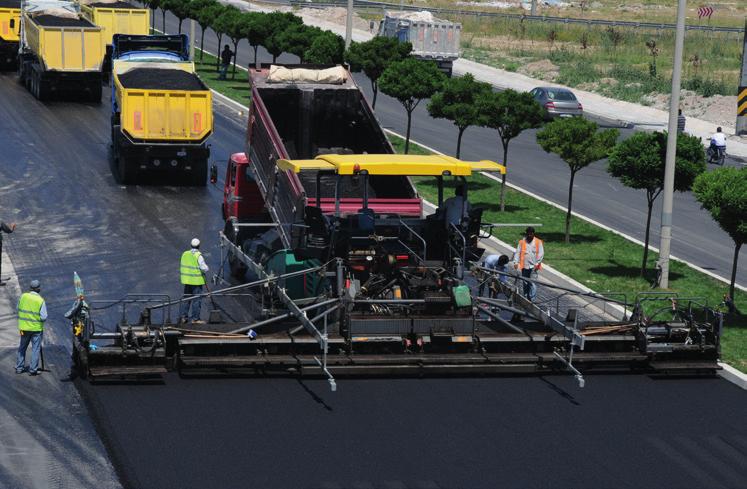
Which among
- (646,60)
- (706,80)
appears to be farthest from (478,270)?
(646,60)

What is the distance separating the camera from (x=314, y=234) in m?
20.5

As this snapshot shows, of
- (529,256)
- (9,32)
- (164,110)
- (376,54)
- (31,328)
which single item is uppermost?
(376,54)

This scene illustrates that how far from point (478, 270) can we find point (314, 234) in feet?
8.98

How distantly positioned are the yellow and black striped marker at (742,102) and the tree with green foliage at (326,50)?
14.7 m

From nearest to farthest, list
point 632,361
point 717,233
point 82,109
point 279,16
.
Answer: point 632,361 < point 717,233 < point 82,109 < point 279,16

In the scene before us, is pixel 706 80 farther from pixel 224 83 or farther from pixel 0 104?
pixel 0 104

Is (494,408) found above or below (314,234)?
below

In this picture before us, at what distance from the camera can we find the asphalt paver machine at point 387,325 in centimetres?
1842

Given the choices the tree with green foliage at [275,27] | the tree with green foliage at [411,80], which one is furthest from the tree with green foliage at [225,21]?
the tree with green foliage at [411,80]

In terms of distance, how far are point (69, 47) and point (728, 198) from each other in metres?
29.5

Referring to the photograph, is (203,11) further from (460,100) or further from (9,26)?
(460,100)

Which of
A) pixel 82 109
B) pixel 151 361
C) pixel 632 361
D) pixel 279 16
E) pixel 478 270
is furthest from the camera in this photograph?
pixel 279 16

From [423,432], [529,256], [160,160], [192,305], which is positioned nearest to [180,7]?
[160,160]

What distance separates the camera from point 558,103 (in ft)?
164
